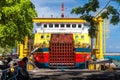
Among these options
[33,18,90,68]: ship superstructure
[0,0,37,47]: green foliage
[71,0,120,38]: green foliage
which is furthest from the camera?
[33,18,90,68]: ship superstructure

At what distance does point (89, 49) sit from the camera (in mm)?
40438

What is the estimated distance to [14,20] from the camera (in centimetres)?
3522

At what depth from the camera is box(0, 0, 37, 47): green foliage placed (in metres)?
34.7

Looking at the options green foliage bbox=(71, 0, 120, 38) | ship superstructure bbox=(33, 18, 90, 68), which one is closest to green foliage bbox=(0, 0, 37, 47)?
ship superstructure bbox=(33, 18, 90, 68)

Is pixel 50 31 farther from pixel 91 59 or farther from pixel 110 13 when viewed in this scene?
pixel 110 13

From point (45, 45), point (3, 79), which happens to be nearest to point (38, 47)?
point (45, 45)

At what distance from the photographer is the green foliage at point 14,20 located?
34688mm

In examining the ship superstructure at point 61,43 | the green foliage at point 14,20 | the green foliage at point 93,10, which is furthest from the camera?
the ship superstructure at point 61,43

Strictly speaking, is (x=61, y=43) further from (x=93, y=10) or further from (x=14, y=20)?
(x=93, y=10)

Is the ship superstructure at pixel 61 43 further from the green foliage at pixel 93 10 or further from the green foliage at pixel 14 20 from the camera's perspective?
the green foliage at pixel 93 10

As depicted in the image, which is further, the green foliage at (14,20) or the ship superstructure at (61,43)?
the ship superstructure at (61,43)

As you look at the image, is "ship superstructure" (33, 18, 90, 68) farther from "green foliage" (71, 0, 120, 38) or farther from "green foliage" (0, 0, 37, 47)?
"green foliage" (71, 0, 120, 38)

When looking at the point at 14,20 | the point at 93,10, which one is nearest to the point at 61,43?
the point at 14,20

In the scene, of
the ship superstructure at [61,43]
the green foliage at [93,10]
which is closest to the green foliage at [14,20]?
the ship superstructure at [61,43]
